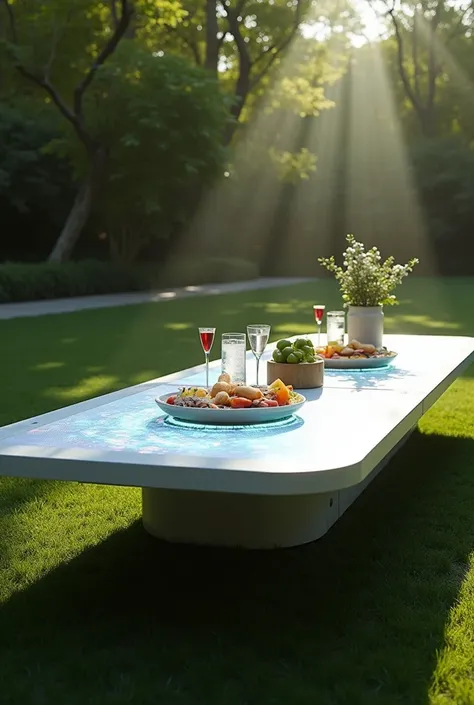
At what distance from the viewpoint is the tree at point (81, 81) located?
15859 mm

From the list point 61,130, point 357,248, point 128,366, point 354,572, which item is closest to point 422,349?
point 357,248

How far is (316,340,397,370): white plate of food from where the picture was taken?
4.32 m

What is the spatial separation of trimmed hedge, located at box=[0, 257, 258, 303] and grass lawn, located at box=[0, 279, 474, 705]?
36.7 ft

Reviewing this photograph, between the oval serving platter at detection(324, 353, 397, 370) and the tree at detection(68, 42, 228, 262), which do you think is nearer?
the oval serving platter at detection(324, 353, 397, 370)

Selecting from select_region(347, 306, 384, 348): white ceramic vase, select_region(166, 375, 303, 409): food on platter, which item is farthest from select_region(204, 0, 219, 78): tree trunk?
select_region(166, 375, 303, 409): food on platter

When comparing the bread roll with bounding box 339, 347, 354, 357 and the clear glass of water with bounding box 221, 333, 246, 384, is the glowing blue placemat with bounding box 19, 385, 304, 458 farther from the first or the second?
the bread roll with bounding box 339, 347, 354, 357

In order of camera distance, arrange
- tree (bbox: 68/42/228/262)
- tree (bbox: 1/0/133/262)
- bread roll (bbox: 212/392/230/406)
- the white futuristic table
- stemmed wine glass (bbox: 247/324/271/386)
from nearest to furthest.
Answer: the white futuristic table < bread roll (bbox: 212/392/230/406) < stemmed wine glass (bbox: 247/324/271/386) < tree (bbox: 1/0/133/262) < tree (bbox: 68/42/228/262)

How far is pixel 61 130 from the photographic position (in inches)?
712

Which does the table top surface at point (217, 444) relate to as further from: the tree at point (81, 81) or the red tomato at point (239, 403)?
the tree at point (81, 81)

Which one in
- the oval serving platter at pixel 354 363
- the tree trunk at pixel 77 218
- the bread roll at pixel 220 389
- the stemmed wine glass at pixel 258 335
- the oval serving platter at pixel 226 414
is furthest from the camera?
the tree trunk at pixel 77 218

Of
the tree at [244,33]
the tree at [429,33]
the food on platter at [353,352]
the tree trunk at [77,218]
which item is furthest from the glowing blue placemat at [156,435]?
the tree at [429,33]

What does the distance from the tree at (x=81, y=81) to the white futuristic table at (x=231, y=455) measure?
13.4 metres

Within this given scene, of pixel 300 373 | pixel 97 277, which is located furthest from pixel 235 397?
pixel 97 277

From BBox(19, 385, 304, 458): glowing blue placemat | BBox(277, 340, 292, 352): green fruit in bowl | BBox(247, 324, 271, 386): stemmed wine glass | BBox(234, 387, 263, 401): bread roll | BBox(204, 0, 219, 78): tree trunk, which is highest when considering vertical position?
BBox(204, 0, 219, 78): tree trunk
